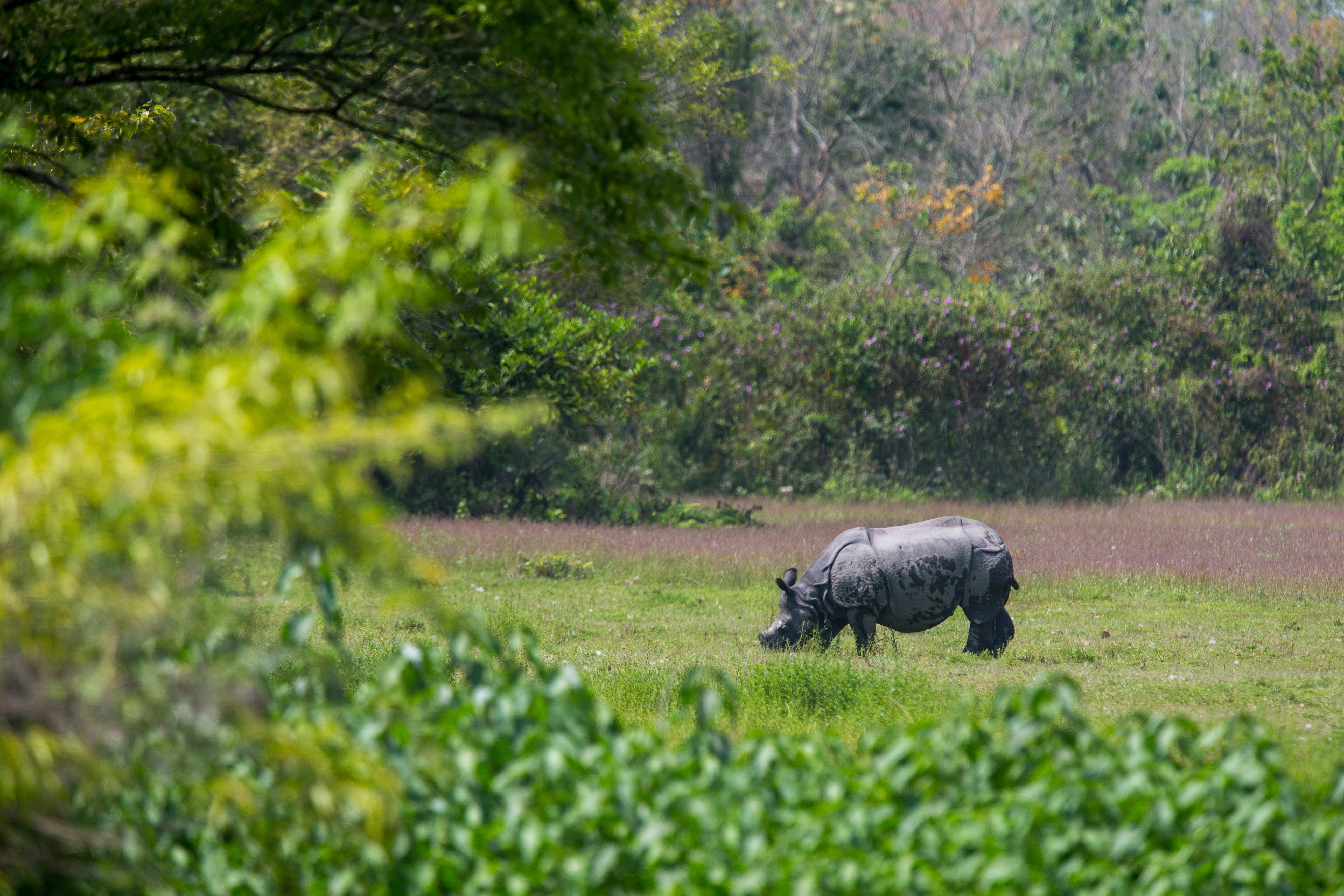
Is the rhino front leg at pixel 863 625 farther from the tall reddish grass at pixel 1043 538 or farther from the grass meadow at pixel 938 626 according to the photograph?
the tall reddish grass at pixel 1043 538

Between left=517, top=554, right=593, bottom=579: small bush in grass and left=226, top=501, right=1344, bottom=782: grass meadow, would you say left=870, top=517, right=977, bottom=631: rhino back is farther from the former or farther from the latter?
left=517, top=554, right=593, bottom=579: small bush in grass

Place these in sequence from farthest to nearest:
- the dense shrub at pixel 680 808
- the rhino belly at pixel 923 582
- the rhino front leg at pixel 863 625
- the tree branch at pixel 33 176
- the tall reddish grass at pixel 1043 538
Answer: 1. the tall reddish grass at pixel 1043 538
2. the rhino front leg at pixel 863 625
3. the rhino belly at pixel 923 582
4. the tree branch at pixel 33 176
5. the dense shrub at pixel 680 808

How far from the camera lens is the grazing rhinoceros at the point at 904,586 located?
390 inches

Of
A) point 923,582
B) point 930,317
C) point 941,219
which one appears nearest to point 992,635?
point 923,582

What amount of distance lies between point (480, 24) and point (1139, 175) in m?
33.8

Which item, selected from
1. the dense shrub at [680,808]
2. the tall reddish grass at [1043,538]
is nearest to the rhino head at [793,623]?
the tall reddish grass at [1043,538]

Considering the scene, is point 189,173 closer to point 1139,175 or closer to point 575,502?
point 575,502

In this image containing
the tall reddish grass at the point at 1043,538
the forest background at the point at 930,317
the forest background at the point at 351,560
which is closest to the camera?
the forest background at the point at 351,560

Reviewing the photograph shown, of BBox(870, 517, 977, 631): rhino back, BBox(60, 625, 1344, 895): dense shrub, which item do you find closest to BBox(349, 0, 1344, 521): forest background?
BBox(870, 517, 977, 631): rhino back

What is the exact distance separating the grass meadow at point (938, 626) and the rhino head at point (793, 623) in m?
0.15

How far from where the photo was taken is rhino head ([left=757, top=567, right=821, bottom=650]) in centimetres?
1018

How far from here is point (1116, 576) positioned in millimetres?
13883

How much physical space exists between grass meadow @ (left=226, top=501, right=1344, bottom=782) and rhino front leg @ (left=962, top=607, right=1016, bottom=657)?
0.12 meters

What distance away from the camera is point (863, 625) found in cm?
1009
